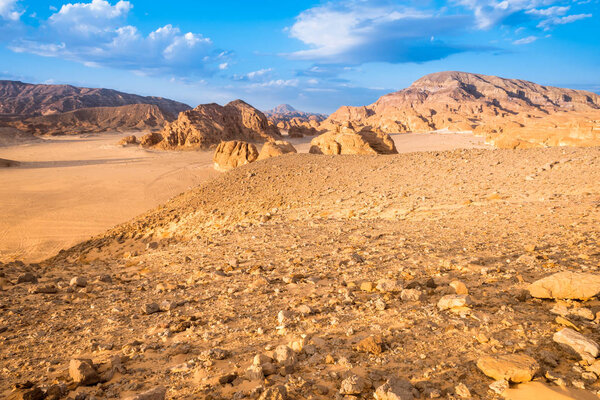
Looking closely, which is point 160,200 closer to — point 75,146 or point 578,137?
point 578,137

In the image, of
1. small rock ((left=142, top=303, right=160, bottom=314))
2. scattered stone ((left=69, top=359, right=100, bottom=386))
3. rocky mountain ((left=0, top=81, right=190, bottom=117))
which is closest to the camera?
scattered stone ((left=69, top=359, right=100, bottom=386))

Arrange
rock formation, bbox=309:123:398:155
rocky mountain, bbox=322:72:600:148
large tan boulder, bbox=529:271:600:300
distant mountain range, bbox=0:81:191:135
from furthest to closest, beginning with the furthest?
1. distant mountain range, bbox=0:81:191:135
2. rocky mountain, bbox=322:72:600:148
3. rock formation, bbox=309:123:398:155
4. large tan boulder, bbox=529:271:600:300

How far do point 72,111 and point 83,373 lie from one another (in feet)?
295

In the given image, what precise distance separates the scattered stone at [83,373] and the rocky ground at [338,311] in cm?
1

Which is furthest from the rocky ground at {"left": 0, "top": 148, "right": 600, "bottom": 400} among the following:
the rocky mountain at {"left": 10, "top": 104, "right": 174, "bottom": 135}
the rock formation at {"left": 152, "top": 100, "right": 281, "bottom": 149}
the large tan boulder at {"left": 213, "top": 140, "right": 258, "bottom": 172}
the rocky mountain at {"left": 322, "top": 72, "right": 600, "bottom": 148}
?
the rocky mountain at {"left": 10, "top": 104, "right": 174, "bottom": 135}

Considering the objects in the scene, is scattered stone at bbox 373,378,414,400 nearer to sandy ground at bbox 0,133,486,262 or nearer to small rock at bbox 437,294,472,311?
small rock at bbox 437,294,472,311

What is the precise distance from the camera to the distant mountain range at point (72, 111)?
216 ft

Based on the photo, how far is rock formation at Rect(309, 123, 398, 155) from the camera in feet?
65.5

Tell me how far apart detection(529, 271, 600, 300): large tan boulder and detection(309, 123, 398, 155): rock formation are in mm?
17066

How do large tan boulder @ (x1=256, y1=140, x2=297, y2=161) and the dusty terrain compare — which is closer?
the dusty terrain

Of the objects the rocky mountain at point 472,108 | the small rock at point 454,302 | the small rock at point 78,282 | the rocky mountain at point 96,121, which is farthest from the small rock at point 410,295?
the rocky mountain at point 96,121

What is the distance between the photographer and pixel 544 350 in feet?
7.08

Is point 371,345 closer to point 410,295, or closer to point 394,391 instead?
point 394,391

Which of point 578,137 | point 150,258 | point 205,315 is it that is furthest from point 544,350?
point 578,137
